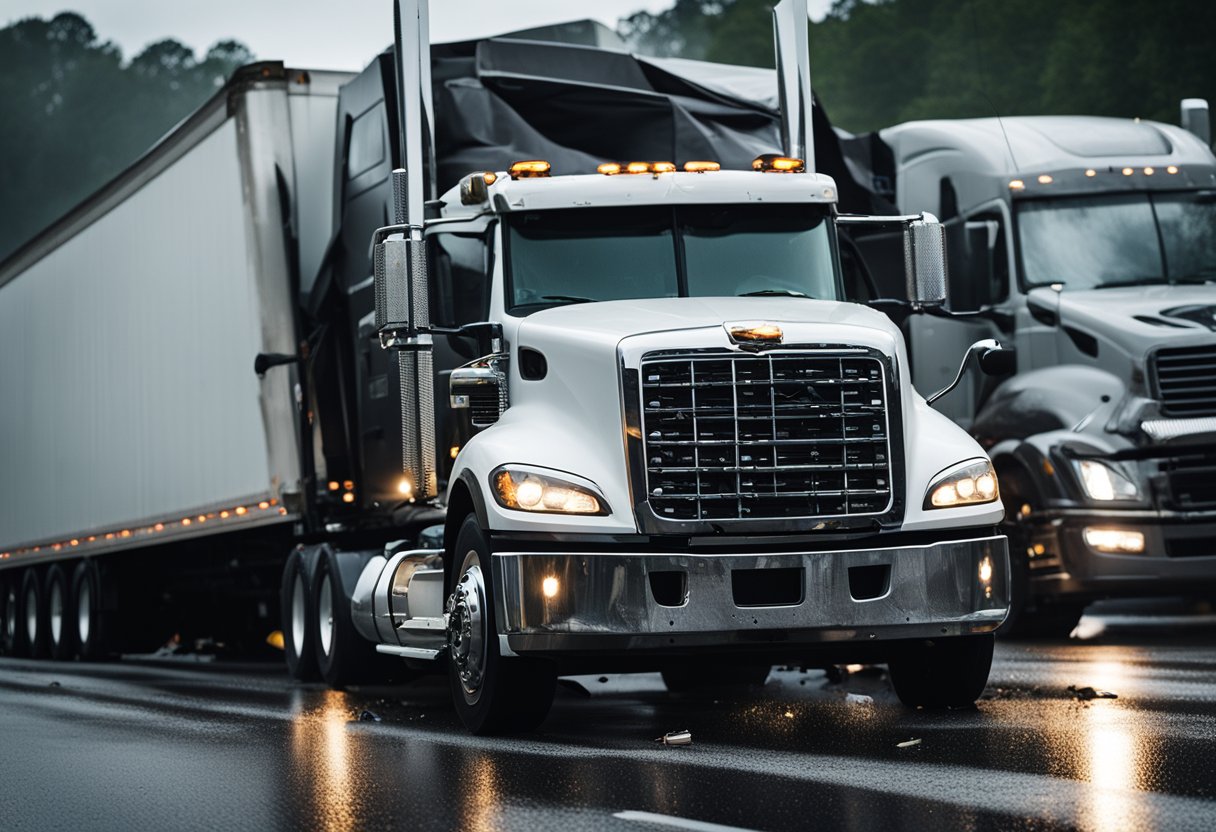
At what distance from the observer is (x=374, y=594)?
12.8 metres

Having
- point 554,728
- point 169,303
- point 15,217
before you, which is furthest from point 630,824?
point 15,217

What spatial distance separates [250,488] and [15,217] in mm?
99456

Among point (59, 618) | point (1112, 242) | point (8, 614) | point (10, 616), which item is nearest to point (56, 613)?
point (59, 618)

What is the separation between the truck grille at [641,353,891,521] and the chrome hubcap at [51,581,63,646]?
550 inches

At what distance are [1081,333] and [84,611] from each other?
434 inches

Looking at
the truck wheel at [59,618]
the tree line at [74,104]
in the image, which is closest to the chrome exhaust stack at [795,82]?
the truck wheel at [59,618]

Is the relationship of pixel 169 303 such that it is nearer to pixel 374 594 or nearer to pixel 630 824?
pixel 374 594

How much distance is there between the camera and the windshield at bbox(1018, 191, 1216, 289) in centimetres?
1606

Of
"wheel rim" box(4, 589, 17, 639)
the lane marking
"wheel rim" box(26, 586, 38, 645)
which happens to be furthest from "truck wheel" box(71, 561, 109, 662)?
the lane marking

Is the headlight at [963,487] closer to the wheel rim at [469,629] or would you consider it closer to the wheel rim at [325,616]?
the wheel rim at [469,629]

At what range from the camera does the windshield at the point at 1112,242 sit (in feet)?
52.7

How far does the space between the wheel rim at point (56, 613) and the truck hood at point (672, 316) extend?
42.8ft

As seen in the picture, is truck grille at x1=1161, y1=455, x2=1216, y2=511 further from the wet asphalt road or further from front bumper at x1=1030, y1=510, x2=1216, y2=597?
the wet asphalt road

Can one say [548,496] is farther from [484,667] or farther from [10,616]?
[10,616]
